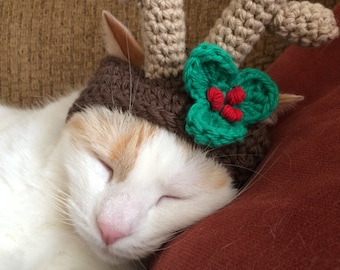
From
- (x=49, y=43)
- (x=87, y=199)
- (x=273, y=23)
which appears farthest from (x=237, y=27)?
(x=49, y=43)

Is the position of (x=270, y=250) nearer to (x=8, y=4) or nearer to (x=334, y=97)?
(x=334, y=97)

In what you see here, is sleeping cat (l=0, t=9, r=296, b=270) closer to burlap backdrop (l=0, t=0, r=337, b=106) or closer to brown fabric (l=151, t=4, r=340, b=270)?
brown fabric (l=151, t=4, r=340, b=270)

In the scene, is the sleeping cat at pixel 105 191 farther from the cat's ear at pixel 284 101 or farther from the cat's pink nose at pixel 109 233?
the cat's ear at pixel 284 101

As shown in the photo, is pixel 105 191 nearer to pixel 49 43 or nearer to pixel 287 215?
pixel 287 215

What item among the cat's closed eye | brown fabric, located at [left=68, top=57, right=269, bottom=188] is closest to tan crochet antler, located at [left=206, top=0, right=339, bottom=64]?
brown fabric, located at [left=68, top=57, right=269, bottom=188]

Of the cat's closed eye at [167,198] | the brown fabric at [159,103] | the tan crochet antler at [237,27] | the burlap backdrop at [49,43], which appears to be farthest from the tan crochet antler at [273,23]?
the burlap backdrop at [49,43]

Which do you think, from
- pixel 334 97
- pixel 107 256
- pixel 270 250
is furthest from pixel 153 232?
pixel 334 97
